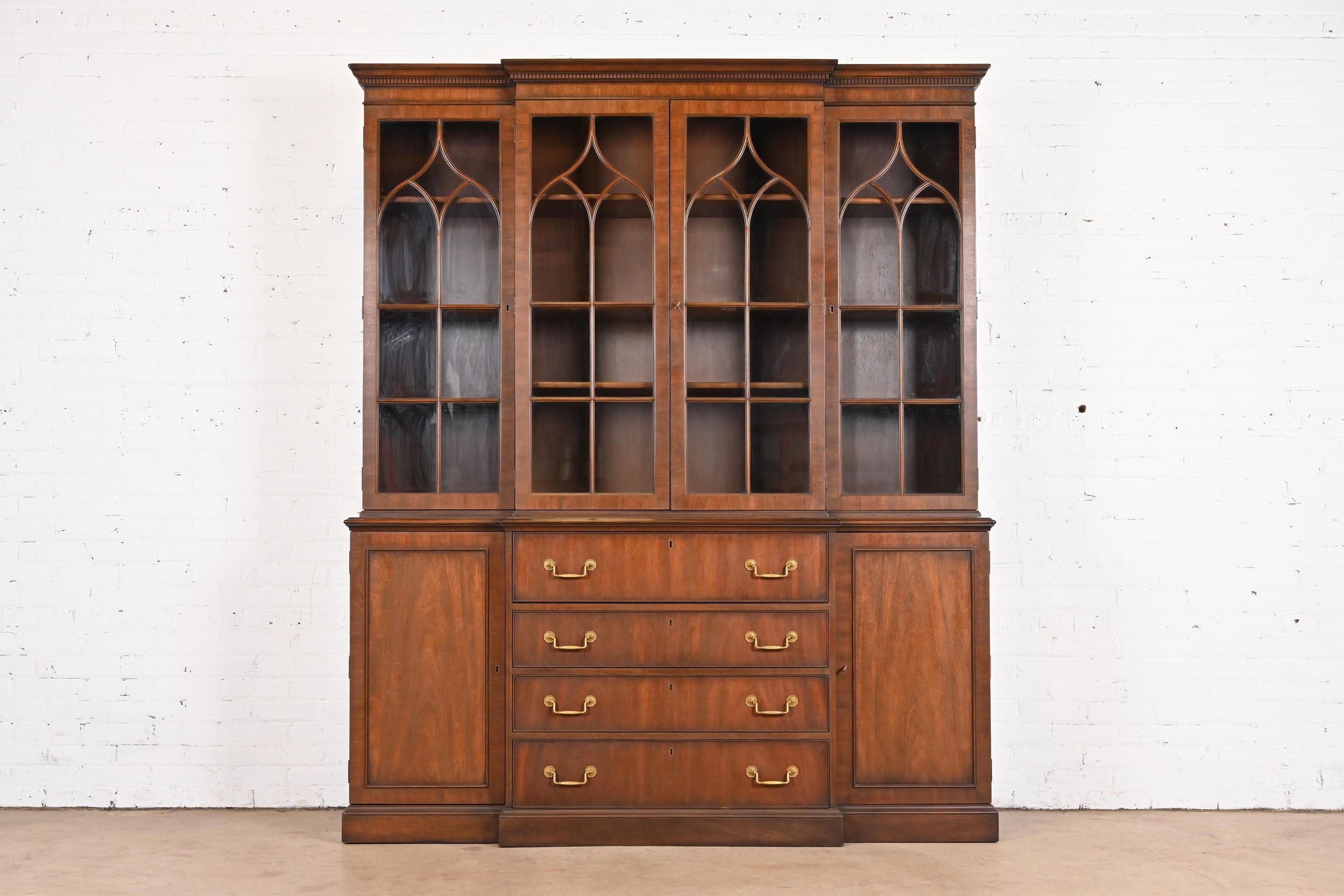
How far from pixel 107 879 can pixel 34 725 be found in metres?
0.98

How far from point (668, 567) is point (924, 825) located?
1.17 m

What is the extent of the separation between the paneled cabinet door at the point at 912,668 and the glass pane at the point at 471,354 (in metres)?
1.29

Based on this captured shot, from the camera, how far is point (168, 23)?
378 centimetres

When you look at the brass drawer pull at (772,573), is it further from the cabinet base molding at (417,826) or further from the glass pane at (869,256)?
the cabinet base molding at (417,826)

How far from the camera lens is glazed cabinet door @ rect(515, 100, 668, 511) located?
332 centimetres

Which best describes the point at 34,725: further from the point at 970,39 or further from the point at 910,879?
the point at 970,39

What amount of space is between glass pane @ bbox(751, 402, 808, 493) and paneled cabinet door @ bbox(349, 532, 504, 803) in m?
0.87

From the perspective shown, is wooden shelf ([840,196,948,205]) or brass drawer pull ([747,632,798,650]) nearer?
brass drawer pull ([747,632,798,650])

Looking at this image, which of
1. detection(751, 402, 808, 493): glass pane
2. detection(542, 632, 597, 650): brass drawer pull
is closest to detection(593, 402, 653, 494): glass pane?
detection(751, 402, 808, 493): glass pane

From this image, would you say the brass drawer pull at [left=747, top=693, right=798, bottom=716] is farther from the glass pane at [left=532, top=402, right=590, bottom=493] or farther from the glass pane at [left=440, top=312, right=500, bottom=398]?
the glass pane at [left=440, top=312, right=500, bottom=398]

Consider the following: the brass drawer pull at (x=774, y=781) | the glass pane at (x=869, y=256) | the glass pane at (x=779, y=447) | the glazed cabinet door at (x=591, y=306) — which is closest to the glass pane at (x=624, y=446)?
the glazed cabinet door at (x=591, y=306)

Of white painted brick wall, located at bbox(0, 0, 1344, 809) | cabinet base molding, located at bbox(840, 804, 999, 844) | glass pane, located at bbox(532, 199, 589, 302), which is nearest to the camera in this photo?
cabinet base molding, located at bbox(840, 804, 999, 844)

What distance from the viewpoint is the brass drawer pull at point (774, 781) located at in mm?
3219

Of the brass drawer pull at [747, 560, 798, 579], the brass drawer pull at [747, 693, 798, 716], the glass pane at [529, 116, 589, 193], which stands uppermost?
the glass pane at [529, 116, 589, 193]
